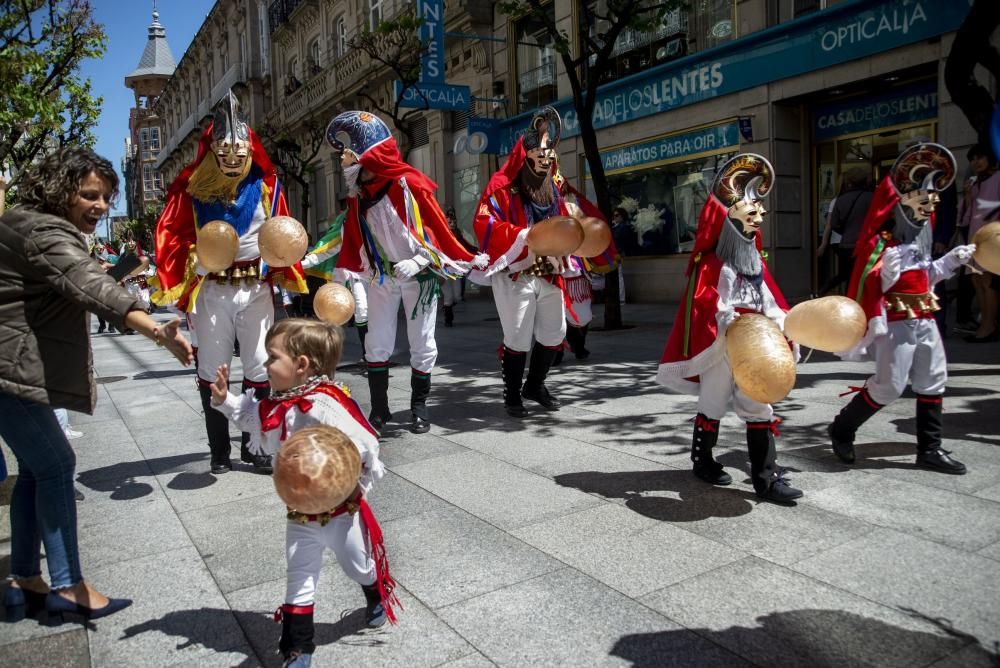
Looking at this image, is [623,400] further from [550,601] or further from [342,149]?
[550,601]

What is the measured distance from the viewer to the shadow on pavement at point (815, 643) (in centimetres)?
243

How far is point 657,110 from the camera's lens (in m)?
15.1

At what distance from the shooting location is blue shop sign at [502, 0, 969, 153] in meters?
10.6

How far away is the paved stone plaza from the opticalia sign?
12043 mm

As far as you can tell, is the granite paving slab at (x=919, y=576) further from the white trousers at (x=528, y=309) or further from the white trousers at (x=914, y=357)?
the white trousers at (x=528, y=309)

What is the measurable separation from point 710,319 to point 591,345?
6.14 metres

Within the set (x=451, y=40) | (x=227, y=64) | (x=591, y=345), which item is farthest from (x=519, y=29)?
(x=227, y=64)

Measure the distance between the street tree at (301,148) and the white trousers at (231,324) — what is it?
1579 centimetres

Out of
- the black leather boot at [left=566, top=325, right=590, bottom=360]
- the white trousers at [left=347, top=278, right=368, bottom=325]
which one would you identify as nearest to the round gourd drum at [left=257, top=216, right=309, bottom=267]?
the white trousers at [left=347, top=278, right=368, bottom=325]

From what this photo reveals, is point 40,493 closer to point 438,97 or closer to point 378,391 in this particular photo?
point 378,391

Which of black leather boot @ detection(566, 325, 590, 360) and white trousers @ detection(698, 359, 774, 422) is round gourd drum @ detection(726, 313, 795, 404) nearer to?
white trousers @ detection(698, 359, 774, 422)

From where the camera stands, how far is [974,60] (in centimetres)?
703

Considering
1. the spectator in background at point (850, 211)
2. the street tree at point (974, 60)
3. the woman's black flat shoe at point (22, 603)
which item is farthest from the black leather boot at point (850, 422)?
the spectator in background at point (850, 211)

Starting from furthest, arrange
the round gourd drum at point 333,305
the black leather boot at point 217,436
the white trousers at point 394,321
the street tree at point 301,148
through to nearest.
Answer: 1. the street tree at point 301,148
2. the white trousers at point 394,321
3. the black leather boot at point 217,436
4. the round gourd drum at point 333,305
